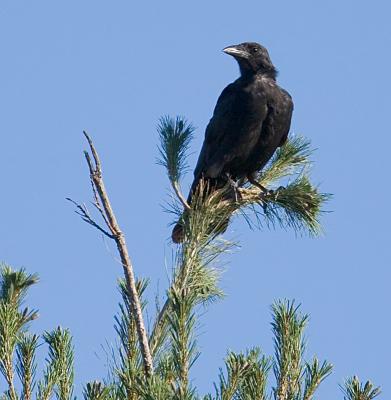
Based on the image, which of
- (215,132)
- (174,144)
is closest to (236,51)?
(215,132)

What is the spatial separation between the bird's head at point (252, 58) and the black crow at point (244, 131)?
274 mm

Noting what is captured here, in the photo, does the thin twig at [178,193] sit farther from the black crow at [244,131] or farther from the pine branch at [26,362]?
the black crow at [244,131]

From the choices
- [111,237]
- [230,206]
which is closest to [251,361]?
[111,237]

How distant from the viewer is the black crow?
7.54 metres

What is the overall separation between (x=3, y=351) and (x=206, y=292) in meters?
0.82

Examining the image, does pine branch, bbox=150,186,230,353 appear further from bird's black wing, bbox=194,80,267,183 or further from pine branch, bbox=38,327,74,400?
bird's black wing, bbox=194,80,267,183

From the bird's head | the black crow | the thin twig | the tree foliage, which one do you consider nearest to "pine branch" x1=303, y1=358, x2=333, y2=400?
the tree foliage

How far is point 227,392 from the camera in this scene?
10.5 ft

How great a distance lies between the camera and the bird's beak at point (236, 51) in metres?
8.52

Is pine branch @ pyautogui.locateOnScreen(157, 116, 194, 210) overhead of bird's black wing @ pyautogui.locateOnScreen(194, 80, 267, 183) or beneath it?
beneath

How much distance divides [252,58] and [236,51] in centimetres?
16

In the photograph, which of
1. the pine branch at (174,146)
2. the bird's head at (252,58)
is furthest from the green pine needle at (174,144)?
the bird's head at (252,58)

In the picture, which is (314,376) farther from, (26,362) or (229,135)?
(229,135)

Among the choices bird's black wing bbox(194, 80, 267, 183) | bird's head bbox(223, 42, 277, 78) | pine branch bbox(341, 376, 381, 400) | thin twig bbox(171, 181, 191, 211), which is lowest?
pine branch bbox(341, 376, 381, 400)
